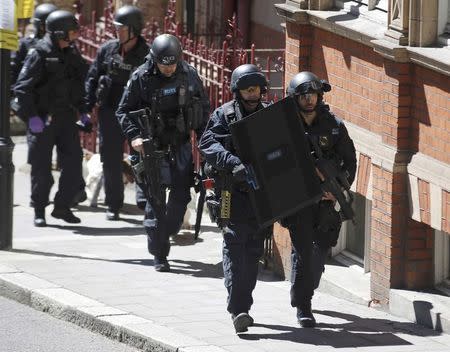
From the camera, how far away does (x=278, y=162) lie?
32.6 feet

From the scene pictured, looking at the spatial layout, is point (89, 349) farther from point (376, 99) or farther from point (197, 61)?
point (197, 61)

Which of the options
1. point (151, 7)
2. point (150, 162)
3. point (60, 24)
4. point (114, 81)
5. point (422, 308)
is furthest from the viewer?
point (151, 7)

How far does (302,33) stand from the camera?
1188cm

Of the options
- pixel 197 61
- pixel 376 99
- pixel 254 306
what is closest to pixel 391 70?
pixel 376 99

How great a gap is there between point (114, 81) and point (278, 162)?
4672 mm

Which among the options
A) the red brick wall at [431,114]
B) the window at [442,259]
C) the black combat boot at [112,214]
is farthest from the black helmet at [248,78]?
the black combat boot at [112,214]

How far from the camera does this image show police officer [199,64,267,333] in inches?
393

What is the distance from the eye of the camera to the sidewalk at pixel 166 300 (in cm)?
977

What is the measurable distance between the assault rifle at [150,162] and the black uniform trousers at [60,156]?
2460 mm

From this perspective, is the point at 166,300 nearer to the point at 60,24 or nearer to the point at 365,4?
the point at 365,4

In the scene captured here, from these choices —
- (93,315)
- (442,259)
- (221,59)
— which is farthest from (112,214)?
(442,259)

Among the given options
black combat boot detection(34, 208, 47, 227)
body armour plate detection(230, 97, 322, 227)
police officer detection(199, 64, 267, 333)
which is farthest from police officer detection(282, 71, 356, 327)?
black combat boot detection(34, 208, 47, 227)

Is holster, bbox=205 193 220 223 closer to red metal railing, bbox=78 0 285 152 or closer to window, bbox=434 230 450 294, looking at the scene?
A: window, bbox=434 230 450 294

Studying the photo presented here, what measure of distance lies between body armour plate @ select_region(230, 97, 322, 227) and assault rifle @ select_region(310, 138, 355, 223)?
6 centimetres
